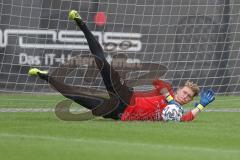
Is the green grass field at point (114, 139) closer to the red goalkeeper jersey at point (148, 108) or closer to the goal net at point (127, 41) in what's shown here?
the red goalkeeper jersey at point (148, 108)

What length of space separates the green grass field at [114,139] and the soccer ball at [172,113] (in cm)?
23

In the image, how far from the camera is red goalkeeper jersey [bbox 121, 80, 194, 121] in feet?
36.9

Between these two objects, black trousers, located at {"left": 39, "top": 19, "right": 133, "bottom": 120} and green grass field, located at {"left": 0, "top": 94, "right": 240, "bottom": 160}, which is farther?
black trousers, located at {"left": 39, "top": 19, "right": 133, "bottom": 120}

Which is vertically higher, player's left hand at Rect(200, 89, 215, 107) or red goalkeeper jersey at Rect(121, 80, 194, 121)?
player's left hand at Rect(200, 89, 215, 107)

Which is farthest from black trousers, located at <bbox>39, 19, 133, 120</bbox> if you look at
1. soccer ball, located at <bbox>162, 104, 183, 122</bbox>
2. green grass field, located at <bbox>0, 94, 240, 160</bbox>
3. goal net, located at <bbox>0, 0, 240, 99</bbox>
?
goal net, located at <bbox>0, 0, 240, 99</bbox>

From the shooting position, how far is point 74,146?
26.3 feet

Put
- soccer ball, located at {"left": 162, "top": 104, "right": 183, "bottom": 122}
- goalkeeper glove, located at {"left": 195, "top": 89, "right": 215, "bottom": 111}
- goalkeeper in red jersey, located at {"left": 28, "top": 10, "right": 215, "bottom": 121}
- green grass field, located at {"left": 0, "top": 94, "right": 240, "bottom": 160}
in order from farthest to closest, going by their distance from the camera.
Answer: goalkeeper glove, located at {"left": 195, "top": 89, "right": 215, "bottom": 111}
goalkeeper in red jersey, located at {"left": 28, "top": 10, "right": 215, "bottom": 121}
soccer ball, located at {"left": 162, "top": 104, "right": 183, "bottom": 122}
green grass field, located at {"left": 0, "top": 94, "right": 240, "bottom": 160}

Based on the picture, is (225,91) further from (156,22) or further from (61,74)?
(61,74)

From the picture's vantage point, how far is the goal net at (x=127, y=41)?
17188 mm

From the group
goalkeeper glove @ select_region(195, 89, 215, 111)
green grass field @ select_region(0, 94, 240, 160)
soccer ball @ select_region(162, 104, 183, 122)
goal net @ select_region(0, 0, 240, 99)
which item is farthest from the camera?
goal net @ select_region(0, 0, 240, 99)

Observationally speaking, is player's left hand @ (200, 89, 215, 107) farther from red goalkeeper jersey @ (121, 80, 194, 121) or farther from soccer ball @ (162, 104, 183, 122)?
soccer ball @ (162, 104, 183, 122)

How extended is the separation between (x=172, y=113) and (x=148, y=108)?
0.33m

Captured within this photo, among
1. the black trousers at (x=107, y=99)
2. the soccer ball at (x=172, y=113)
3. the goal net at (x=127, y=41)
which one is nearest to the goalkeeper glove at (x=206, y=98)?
the soccer ball at (x=172, y=113)

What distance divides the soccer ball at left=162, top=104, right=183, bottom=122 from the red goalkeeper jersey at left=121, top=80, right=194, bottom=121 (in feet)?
0.26
